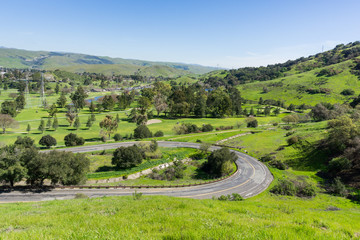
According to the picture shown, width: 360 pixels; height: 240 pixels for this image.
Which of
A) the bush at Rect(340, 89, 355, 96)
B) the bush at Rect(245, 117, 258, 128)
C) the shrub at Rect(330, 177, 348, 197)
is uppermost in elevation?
the bush at Rect(340, 89, 355, 96)

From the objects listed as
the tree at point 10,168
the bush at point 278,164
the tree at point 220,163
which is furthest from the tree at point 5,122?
the bush at point 278,164

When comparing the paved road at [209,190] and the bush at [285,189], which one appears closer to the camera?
the paved road at [209,190]

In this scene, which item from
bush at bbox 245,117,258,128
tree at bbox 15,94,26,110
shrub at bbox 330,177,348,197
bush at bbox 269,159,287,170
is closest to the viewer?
shrub at bbox 330,177,348,197

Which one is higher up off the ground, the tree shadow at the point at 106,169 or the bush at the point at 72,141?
the bush at the point at 72,141

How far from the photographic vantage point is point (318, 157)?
5478 centimetres

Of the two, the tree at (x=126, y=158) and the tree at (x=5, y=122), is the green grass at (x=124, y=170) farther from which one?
the tree at (x=5, y=122)

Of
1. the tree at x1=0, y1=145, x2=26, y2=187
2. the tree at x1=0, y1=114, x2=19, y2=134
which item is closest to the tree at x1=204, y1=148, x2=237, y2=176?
the tree at x1=0, y1=145, x2=26, y2=187

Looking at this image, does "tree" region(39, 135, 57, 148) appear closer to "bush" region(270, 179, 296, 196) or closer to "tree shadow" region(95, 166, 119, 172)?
"tree shadow" region(95, 166, 119, 172)

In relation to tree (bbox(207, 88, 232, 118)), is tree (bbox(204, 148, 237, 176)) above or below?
below

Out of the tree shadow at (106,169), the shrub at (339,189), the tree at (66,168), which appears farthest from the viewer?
the tree shadow at (106,169)

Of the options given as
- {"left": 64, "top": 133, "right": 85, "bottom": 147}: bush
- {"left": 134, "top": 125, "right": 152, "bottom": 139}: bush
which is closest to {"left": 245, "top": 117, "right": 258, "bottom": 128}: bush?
{"left": 134, "top": 125, "right": 152, "bottom": 139}: bush

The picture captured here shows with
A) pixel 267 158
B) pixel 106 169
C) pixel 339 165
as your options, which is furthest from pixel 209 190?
pixel 339 165

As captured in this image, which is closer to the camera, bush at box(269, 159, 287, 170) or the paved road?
the paved road

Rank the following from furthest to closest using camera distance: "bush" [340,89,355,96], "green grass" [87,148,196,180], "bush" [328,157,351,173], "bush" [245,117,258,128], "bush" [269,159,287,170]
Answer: "bush" [340,89,355,96]
"bush" [245,117,258,128]
"bush" [269,159,287,170]
"green grass" [87,148,196,180]
"bush" [328,157,351,173]
